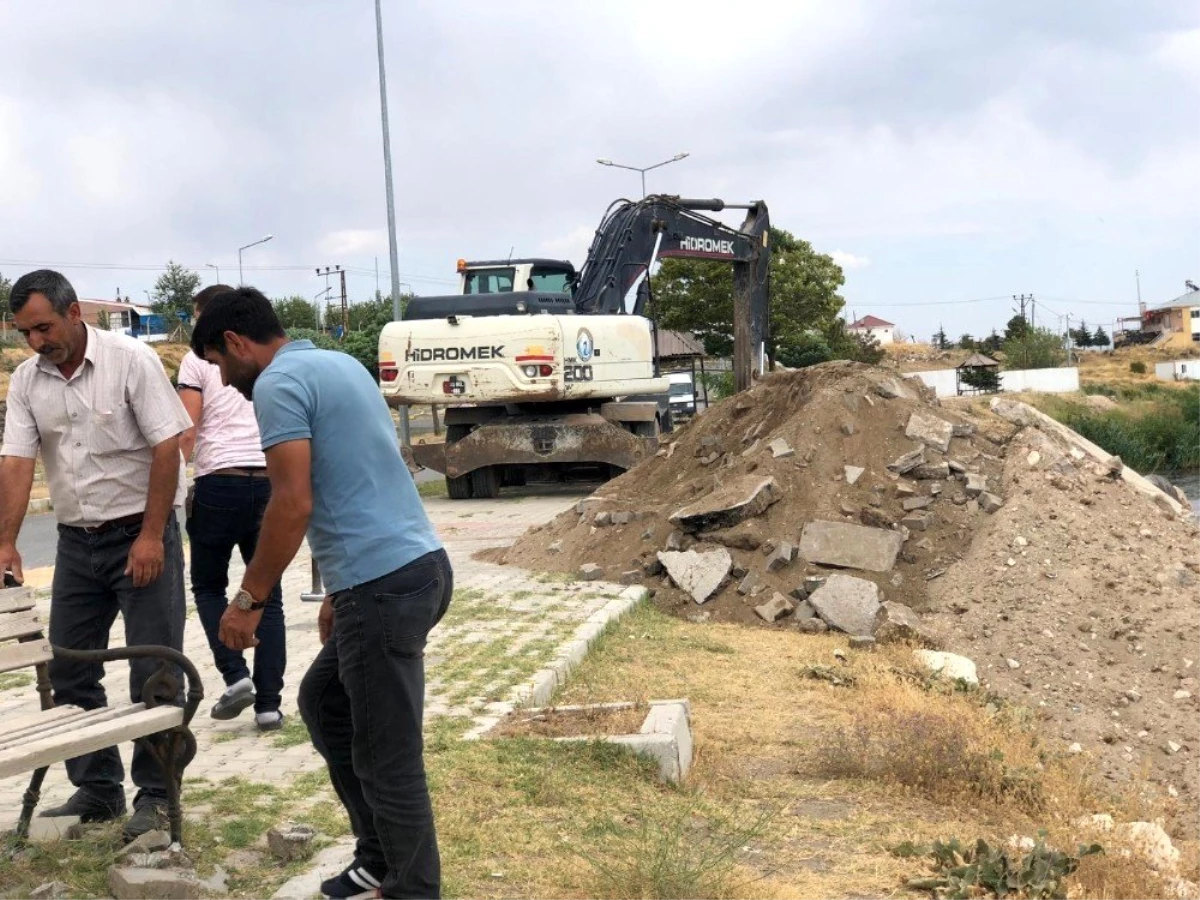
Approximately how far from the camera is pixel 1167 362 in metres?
88.0

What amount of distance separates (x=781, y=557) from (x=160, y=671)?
7134 mm

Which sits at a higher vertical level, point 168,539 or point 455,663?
point 168,539

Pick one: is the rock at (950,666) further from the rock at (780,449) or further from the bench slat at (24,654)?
the bench slat at (24,654)

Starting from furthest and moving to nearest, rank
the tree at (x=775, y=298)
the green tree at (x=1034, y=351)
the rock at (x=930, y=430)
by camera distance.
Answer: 1. the green tree at (x=1034, y=351)
2. the tree at (x=775, y=298)
3. the rock at (x=930, y=430)

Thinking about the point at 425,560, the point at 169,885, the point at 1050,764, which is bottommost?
the point at 1050,764

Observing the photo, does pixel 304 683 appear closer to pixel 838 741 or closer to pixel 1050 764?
pixel 838 741

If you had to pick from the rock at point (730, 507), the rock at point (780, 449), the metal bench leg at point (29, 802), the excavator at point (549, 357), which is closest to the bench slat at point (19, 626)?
the metal bench leg at point (29, 802)

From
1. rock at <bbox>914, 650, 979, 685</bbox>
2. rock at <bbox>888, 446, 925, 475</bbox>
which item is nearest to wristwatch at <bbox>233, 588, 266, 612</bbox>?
rock at <bbox>914, 650, 979, 685</bbox>

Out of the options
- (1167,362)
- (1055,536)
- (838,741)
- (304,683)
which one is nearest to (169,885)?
(304,683)

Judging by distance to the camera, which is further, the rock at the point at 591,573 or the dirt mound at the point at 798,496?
the rock at the point at 591,573

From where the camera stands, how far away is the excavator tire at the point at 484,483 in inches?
814

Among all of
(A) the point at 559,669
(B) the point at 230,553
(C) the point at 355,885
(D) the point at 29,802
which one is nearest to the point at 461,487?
(A) the point at 559,669

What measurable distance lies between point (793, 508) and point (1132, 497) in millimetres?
3389

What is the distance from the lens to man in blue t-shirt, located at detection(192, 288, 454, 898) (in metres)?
4.05
